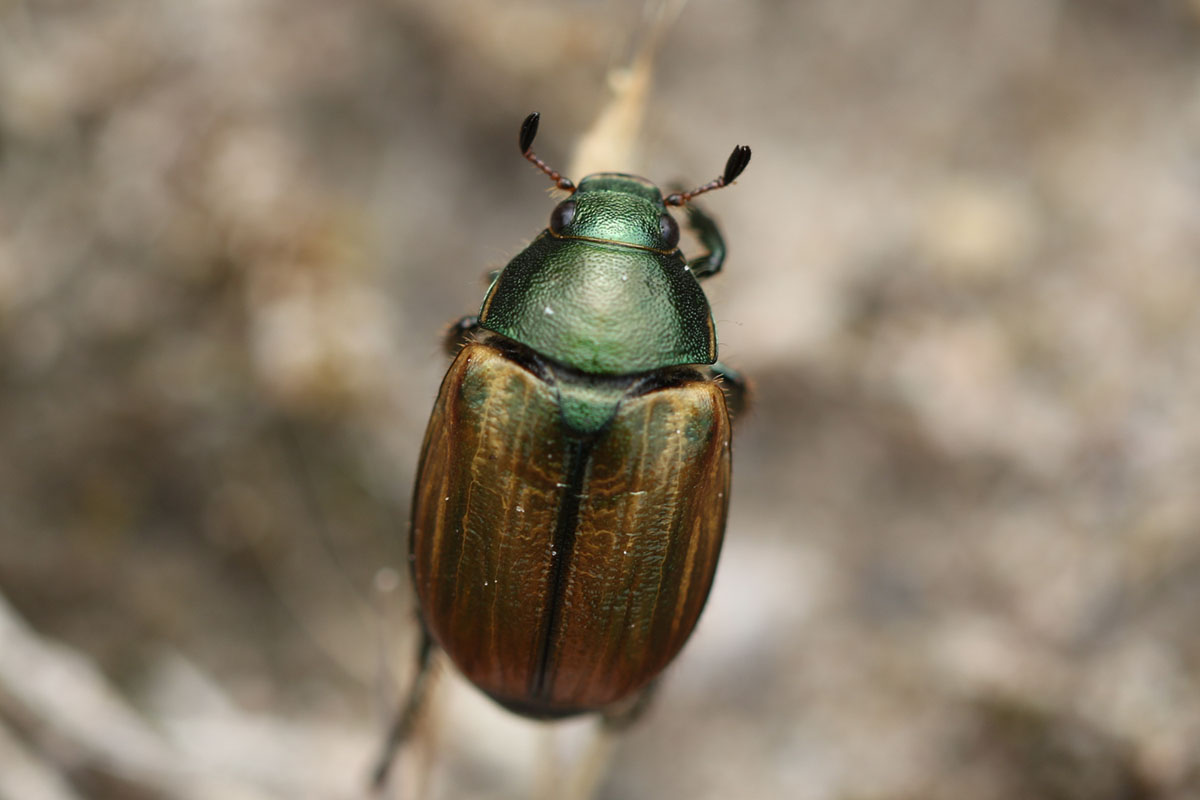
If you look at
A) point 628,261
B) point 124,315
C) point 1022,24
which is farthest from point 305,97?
point 1022,24

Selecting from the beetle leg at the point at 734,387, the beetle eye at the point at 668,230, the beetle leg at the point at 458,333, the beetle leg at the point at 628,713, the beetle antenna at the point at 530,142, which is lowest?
the beetle leg at the point at 628,713

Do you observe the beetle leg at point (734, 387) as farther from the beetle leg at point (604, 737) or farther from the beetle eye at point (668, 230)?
the beetle leg at point (604, 737)

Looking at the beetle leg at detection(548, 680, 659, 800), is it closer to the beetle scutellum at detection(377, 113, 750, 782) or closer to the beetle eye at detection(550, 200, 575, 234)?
the beetle scutellum at detection(377, 113, 750, 782)

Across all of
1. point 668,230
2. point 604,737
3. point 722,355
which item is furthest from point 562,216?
point 604,737

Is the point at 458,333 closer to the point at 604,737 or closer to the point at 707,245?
the point at 707,245

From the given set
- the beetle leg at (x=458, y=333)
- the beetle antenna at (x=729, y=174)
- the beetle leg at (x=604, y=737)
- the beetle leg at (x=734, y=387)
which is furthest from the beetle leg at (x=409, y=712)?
the beetle antenna at (x=729, y=174)

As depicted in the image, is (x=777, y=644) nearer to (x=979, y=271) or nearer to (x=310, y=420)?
(x=979, y=271)
